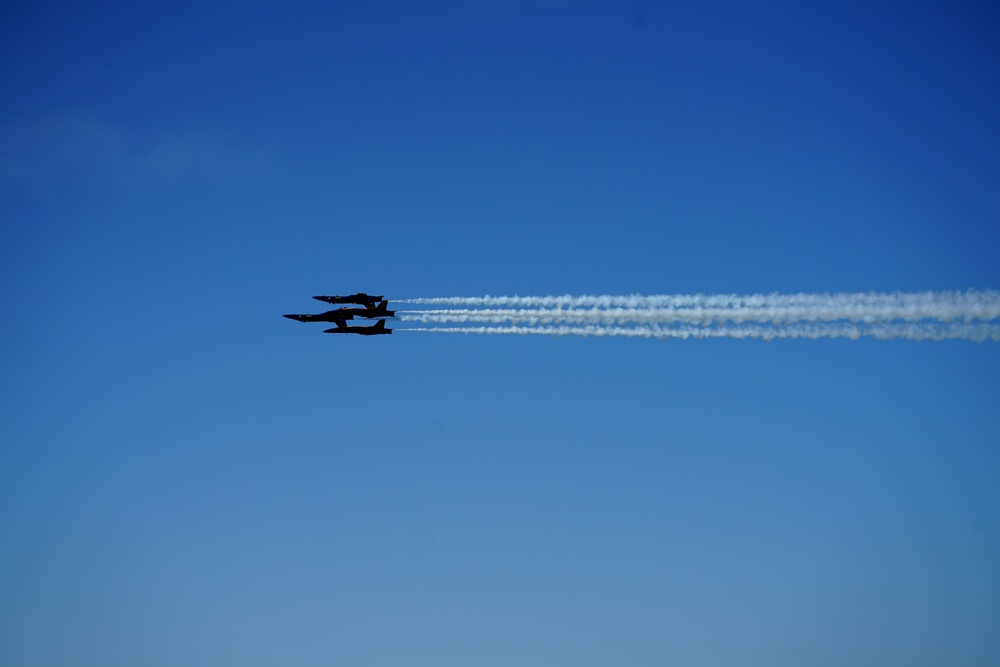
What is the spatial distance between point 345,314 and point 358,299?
262 cm

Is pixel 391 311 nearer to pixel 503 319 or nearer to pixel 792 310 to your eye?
pixel 503 319

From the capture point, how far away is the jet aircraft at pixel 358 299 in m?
84.1

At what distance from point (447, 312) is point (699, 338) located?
20682 millimetres

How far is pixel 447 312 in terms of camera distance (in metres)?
81.6

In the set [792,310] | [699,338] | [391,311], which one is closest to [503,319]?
[391,311]

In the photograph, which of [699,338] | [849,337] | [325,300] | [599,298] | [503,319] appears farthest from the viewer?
[325,300]

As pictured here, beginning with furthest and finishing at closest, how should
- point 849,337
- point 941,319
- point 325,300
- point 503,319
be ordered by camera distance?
point 325,300, point 503,319, point 849,337, point 941,319

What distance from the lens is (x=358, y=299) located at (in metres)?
84.3

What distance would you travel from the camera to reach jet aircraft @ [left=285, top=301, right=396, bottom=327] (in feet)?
279

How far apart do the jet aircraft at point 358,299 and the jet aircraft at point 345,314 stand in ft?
1.70

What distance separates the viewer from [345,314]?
86375mm

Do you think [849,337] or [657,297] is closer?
[849,337]

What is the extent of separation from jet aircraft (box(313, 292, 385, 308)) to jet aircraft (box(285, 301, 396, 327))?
20.4 inches

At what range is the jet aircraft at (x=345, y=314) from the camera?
85000mm
